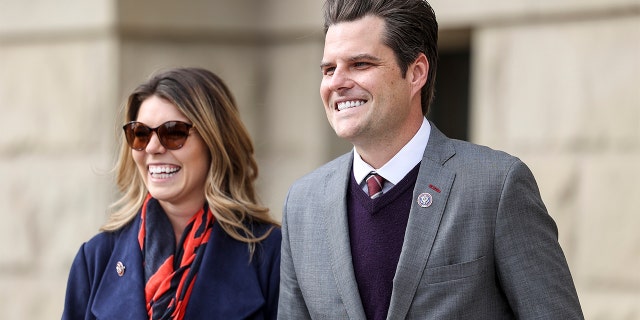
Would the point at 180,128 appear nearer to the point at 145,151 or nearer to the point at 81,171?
the point at 145,151

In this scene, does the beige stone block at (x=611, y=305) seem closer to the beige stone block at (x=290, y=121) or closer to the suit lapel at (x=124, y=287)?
the beige stone block at (x=290, y=121)

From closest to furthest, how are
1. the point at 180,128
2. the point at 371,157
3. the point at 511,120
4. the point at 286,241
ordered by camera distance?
the point at 371,157 < the point at 286,241 < the point at 180,128 < the point at 511,120

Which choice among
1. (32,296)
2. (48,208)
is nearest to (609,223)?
(48,208)

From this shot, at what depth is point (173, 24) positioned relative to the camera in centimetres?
673

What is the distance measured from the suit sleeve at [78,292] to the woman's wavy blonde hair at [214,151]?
0.60ft

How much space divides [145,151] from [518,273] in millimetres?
1561

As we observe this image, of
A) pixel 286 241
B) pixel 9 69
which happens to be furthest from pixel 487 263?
pixel 9 69

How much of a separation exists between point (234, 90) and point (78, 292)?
3101mm

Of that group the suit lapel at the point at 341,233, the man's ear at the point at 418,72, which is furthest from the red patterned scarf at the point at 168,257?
the man's ear at the point at 418,72

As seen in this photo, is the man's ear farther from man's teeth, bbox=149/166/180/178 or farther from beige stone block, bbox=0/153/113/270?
beige stone block, bbox=0/153/113/270

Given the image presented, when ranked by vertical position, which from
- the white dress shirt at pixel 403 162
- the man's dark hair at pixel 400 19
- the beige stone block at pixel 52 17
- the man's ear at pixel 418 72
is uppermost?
the beige stone block at pixel 52 17

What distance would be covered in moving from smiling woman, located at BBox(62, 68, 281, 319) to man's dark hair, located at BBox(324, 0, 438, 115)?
0.90 m

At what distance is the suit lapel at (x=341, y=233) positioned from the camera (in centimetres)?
327

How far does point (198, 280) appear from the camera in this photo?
13.1 feet
